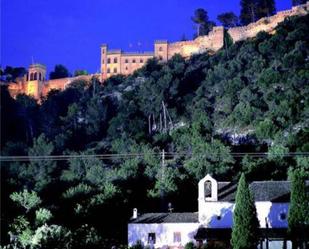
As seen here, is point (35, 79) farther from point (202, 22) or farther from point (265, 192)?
point (265, 192)

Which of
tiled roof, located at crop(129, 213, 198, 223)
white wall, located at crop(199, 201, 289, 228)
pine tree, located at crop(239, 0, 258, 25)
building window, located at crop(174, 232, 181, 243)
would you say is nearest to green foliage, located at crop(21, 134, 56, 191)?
tiled roof, located at crop(129, 213, 198, 223)

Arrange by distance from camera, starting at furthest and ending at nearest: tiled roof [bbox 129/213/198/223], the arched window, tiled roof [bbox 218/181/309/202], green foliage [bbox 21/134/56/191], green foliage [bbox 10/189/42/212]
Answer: green foliage [bbox 21/134/56/191] < green foliage [bbox 10/189/42/212] < the arched window < tiled roof [bbox 129/213/198/223] < tiled roof [bbox 218/181/309/202]

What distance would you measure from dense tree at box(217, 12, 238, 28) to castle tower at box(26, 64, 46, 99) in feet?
80.0

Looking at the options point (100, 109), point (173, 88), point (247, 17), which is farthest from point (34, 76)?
point (247, 17)

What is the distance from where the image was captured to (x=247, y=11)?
74188 mm

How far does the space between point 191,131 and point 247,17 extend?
1373 inches

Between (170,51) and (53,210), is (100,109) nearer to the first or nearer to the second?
(170,51)

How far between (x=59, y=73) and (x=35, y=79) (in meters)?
6.96

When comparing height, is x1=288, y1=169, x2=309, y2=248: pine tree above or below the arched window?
below

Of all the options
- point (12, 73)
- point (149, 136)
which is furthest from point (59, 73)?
point (149, 136)

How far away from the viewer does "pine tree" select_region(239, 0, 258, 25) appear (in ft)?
239

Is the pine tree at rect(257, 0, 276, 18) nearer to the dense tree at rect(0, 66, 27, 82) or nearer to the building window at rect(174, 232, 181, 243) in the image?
the dense tree at rect(0, 66, 27, 82)

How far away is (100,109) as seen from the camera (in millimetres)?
56469

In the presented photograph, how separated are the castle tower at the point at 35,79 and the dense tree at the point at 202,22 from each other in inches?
845
